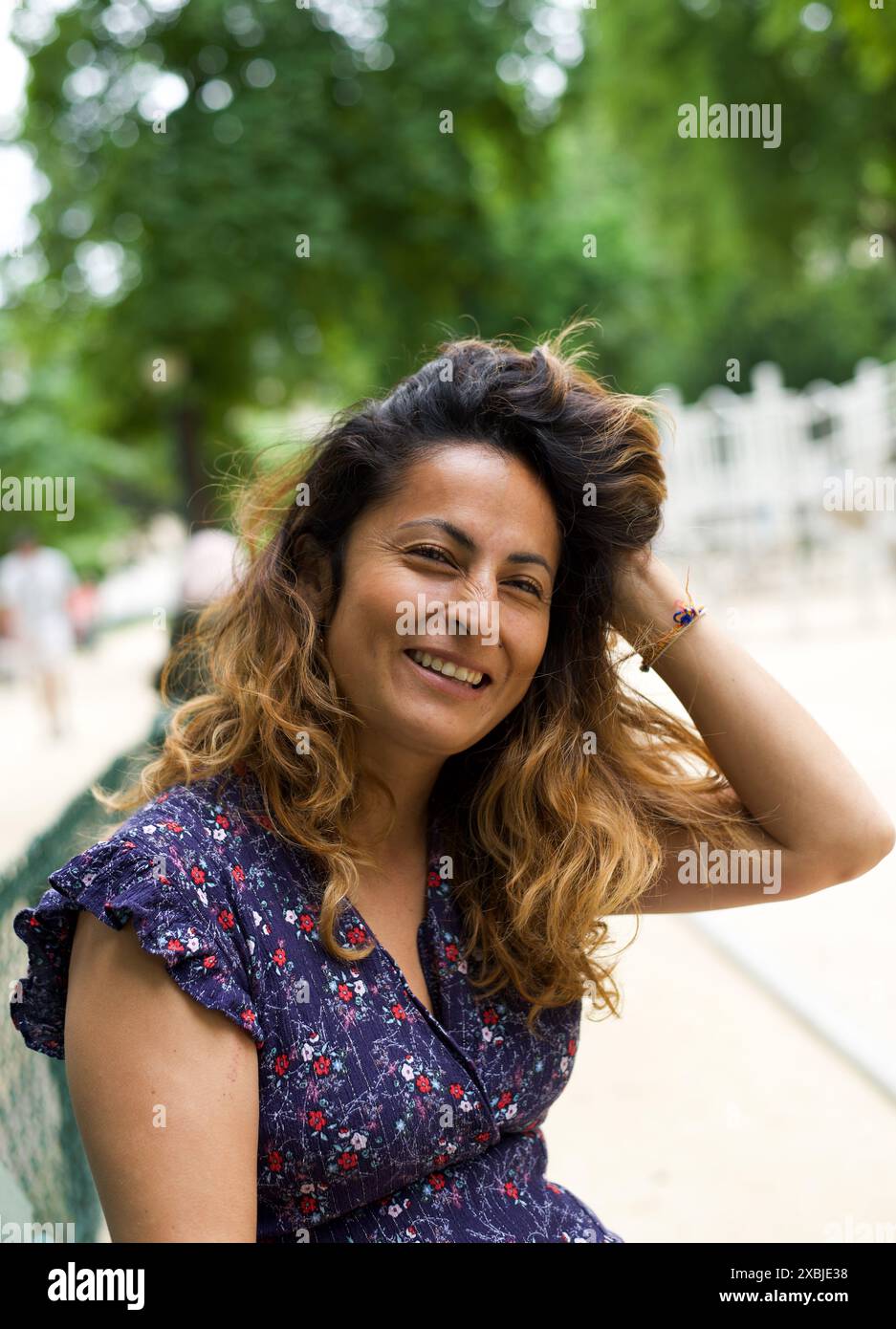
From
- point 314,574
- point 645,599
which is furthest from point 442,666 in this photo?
point 645,599

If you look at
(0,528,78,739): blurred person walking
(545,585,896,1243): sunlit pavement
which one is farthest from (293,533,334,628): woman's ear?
(0,528,78,739): blurred person walking

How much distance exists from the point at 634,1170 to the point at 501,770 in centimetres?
208

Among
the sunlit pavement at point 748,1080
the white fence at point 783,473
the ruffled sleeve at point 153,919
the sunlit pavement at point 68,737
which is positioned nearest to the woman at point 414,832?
the ruffled sleeve at point 153,919

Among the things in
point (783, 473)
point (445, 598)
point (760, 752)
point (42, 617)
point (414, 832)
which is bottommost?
point (414, 832)

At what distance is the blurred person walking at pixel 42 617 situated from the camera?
1269 cm

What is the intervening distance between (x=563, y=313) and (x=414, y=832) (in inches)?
818

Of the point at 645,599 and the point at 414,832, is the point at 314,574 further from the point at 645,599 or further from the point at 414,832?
the point at 645,599

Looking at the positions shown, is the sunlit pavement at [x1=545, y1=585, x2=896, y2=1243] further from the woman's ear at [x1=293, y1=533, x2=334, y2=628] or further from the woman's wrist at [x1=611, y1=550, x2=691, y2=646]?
the woman's ear at [x1=293, y1=533, x2=334, y2=628]

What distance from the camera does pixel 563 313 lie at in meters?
22.0

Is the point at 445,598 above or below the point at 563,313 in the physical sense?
below

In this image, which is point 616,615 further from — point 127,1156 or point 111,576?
point 111,576

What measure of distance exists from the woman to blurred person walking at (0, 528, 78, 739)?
10.9 metres

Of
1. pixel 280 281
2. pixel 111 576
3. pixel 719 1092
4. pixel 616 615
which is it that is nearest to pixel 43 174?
pixel 280 281

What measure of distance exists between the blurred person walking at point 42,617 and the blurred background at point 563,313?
0.12 feet
